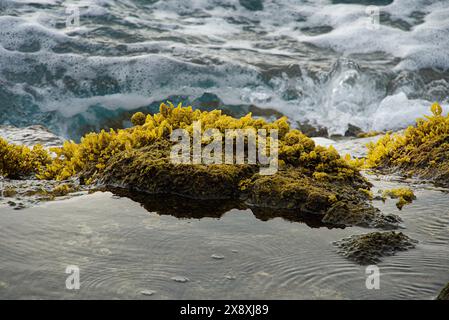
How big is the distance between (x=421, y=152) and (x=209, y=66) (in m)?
11.5

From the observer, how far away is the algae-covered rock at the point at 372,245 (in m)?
3.39

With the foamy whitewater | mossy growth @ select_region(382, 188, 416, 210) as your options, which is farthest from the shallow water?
the foamy whitewater

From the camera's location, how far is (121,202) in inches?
176

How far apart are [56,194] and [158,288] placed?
89.3 inches

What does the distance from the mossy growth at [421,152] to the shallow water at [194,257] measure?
151 centimetres

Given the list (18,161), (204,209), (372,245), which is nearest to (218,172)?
(204,209)

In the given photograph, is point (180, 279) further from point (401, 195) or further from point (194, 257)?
point (401, 195)

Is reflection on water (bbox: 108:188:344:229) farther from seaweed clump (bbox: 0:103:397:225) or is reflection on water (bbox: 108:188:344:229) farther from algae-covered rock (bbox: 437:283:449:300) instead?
algae-covered rock (bbox: 437:283:449:300)

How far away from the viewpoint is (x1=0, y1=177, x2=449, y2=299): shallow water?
2.93 meters

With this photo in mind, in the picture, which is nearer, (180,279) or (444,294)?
(444,294)

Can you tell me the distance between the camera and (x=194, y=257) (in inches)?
133

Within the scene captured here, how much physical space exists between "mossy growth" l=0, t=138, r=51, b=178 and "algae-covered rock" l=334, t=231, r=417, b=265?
412cm

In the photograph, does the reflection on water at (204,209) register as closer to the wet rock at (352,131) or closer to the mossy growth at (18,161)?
the mossy growth at (18,161)
